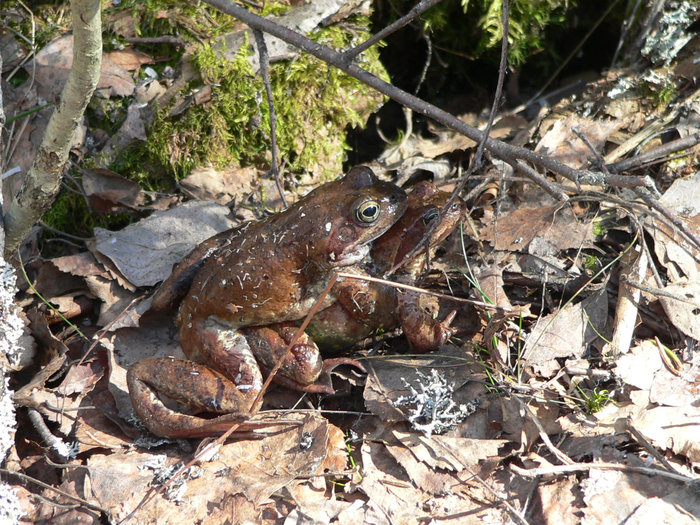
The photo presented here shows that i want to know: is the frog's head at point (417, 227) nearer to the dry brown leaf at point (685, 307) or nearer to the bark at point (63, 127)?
the dry brown leaf at point (685, 307)

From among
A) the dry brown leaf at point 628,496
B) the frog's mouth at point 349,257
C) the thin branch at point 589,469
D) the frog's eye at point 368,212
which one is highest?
the frog's eye at point 368,212

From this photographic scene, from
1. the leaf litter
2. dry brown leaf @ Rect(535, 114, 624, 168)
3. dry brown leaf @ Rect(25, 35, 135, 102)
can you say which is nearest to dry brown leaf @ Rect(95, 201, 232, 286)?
the leaf litter

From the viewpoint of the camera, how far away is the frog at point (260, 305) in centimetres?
368

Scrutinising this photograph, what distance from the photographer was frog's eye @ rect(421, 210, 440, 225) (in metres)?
4.09

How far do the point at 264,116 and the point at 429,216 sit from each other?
1.81 meters

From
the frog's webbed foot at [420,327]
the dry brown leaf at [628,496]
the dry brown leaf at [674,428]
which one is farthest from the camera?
the frog's webbed foot at [420,327]

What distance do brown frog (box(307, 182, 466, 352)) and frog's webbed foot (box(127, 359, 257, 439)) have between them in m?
0.79

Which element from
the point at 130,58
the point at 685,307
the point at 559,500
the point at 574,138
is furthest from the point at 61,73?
the point at 685,307

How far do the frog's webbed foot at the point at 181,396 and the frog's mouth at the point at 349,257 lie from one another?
40.2 inches

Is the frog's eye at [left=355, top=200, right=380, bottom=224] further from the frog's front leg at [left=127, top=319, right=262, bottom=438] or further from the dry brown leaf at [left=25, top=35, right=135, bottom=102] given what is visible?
the dry brown leaf at [left=25, top=35, right=135, bottom=102]

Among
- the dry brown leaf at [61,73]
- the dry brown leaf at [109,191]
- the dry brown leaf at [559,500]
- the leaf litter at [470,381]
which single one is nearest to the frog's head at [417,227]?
the leaf litter at [470,381]

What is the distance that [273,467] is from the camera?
358 centimetres

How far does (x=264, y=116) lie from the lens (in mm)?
4945

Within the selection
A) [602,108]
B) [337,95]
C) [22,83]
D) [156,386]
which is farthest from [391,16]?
[156,386]
